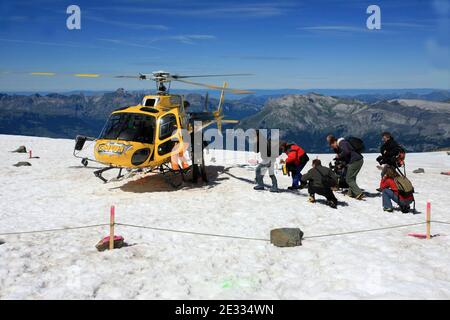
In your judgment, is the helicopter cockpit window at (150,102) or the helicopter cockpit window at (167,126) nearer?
the helicopter cockpit window at (167,126)

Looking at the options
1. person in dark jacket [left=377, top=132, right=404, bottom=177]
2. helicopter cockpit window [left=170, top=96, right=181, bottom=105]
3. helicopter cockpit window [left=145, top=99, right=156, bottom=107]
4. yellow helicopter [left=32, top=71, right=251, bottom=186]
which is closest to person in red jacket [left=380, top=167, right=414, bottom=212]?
person in dark jacket [left=377, top=132, right=404, bottom=177]

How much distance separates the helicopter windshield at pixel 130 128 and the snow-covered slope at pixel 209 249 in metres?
2.17

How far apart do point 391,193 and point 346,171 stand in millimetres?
2377

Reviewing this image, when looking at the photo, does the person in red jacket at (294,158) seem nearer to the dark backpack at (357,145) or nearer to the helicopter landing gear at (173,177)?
the dark backpack at (357,145)

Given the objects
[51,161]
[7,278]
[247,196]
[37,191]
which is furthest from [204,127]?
[7,278]

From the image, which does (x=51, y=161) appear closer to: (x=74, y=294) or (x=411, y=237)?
(x=74, y=294)

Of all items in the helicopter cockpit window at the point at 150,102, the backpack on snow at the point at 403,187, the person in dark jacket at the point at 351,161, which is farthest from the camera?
the helicopter cockpit window at the point at 150,102

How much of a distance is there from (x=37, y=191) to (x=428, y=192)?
15766 millimetres

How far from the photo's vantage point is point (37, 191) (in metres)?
15.4

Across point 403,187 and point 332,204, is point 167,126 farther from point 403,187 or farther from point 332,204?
point 403,187

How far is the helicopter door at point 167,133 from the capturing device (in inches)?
620

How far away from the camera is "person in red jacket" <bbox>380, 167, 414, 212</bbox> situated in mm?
12906

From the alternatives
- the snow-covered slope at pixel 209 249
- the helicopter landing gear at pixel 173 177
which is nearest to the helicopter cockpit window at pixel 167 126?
the helicopter landing gear at pixel 173 177

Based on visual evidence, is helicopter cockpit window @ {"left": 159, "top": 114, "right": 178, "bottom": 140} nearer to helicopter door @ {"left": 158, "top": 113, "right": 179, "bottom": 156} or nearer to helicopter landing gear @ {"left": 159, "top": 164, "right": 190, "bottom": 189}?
helicopter door @ {"left": 158, "top": 113, "right": 179, "bottom": 156}
